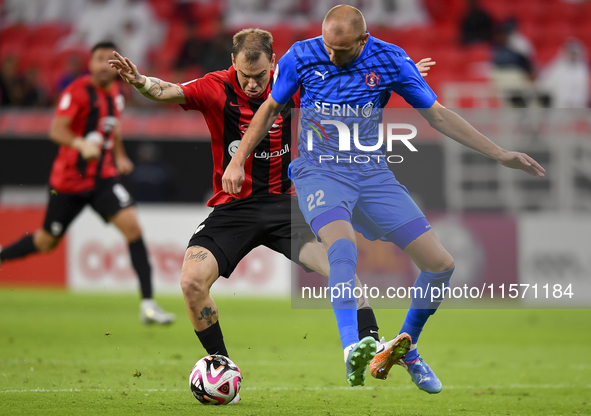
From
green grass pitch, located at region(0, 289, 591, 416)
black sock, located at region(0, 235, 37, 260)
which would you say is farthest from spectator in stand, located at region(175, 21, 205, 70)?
black sock, located at region(0, 235, 37, 260)

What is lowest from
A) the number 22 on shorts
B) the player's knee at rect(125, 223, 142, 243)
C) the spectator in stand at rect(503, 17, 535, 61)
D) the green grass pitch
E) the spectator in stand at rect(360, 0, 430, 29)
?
the green grass pitch

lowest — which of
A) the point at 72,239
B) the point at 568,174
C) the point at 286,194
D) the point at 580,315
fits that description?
the point at 580,315

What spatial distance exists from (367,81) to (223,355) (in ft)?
6.41

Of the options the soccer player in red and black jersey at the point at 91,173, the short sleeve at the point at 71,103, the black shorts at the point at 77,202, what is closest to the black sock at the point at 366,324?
the soccer player in red and black jersey at the point at 91,173

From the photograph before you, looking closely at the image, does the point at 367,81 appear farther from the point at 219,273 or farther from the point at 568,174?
the point at 568,174

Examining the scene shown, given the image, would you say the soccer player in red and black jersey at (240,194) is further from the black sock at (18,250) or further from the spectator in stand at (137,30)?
the spectator in stand at (137,30)

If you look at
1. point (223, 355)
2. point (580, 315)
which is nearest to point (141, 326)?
point (223, 355)

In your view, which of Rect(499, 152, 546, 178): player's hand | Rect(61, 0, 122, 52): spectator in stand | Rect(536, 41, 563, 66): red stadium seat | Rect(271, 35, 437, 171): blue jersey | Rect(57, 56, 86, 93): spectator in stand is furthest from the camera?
Rect(536, 41, 563, 66): red stadium seat

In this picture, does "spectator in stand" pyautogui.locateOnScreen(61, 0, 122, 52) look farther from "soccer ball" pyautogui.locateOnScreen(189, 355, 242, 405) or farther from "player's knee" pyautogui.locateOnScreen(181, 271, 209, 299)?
"soccer ball" pyautogui.locateOnScreen(189, 355, 242, 405)

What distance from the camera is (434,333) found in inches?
374

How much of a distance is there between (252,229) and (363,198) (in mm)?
811

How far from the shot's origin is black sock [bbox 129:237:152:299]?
338 inches

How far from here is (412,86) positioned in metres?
4.80

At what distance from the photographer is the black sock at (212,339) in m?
5.09
